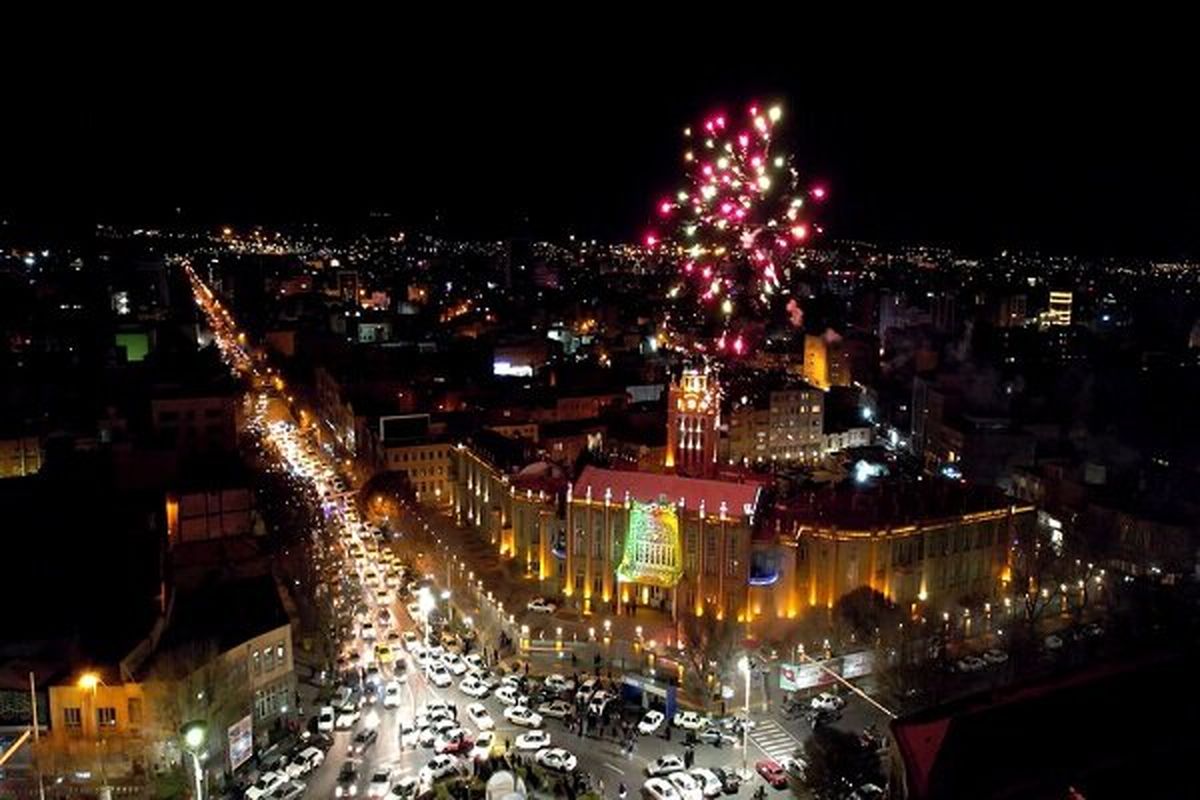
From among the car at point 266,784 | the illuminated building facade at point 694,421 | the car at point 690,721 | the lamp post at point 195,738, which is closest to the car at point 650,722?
the car at point 690,721

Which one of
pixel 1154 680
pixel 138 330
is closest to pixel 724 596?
pixel 1154 680

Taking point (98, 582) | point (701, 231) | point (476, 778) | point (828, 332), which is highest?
point (701, 231)

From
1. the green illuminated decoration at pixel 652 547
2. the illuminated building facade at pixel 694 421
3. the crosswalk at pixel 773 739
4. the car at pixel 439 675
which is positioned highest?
the illuminated building facade at pixel 694 421

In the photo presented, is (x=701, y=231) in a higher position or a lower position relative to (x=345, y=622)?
higher

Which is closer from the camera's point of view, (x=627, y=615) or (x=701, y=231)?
(x=701, y=231)

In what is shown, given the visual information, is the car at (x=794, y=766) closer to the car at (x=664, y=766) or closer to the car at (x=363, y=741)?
the car at (x=664, y=766)

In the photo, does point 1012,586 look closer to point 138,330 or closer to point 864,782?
point 864,782
